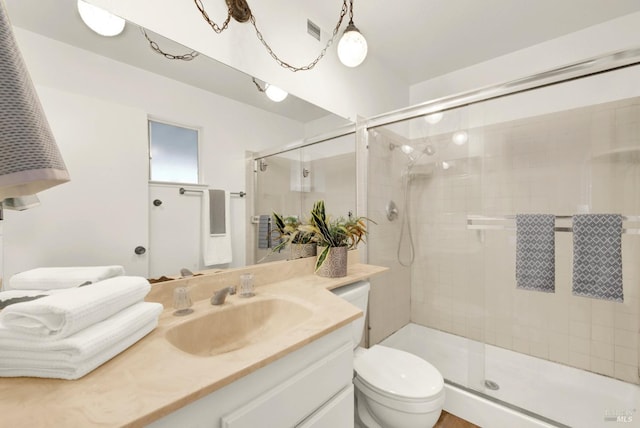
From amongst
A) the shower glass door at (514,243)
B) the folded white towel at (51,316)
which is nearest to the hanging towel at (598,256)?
the shower glass door at (514,243)

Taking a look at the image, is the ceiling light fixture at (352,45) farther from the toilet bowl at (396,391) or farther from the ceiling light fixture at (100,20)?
the toilet bowl at (396,391)

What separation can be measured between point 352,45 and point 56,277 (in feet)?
5.49

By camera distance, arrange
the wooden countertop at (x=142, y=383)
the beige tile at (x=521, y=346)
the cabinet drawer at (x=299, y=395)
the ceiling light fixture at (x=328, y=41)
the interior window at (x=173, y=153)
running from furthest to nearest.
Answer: the beige tile at (x=521, y=346), the ceiling light fixture at (x=328, y=41), the interior window at (x=173, y=153), the cabinet drawer at (x=299, y=395), the wooden countertop at (x=142, y=383)

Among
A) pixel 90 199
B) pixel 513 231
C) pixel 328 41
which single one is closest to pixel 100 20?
pixel 90 199

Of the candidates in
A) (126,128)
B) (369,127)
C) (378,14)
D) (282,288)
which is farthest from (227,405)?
(378,14)

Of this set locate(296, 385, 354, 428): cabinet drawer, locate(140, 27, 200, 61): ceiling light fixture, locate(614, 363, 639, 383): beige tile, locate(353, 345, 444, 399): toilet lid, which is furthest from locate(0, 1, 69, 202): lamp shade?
locate(614, 363, 639, 383): beige tile

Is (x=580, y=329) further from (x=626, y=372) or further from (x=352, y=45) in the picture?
(x=352, y=45)

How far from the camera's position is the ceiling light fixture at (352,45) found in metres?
1.49

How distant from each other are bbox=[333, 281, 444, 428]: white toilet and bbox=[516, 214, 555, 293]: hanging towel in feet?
2.43

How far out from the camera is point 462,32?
183 cm

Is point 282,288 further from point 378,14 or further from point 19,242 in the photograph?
point 378,14

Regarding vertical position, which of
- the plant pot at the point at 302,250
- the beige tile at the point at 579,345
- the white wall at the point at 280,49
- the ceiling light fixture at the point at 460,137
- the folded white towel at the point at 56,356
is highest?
the white wall at the point at 280,49

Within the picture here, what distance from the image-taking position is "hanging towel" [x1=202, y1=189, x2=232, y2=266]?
108cm

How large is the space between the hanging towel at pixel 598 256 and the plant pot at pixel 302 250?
4.33 ft
